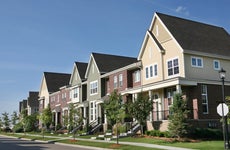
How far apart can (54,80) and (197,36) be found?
43467 millimetres

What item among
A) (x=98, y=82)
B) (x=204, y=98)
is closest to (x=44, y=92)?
(x=98, y=82)

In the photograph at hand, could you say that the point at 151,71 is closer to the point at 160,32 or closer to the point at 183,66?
the point at 160,32

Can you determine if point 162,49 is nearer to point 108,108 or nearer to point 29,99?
point 108,108

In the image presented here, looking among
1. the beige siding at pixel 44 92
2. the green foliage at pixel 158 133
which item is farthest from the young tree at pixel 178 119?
the beige siding at pixel 44 92

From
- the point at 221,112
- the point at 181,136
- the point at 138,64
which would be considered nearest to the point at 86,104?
the point at 138,64

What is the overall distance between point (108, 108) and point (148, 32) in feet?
38.0

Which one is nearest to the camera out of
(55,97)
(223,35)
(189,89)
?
(189,89)

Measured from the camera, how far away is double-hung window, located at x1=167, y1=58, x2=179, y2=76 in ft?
101

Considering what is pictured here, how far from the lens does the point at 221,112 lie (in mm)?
18203

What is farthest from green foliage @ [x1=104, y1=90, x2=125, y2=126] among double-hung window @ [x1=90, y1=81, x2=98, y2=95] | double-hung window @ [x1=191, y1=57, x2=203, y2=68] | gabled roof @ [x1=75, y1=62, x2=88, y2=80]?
gabled roof @ [x1=75, y1=62, x2=88, y2=80]

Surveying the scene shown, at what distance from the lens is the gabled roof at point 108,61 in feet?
152

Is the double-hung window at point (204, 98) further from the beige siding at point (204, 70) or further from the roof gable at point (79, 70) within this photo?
the roof gable at point (79, 70)

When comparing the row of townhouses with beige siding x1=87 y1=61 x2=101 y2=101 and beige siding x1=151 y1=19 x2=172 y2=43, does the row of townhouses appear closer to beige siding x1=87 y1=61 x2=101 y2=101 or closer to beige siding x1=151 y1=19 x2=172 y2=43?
beige siding x1=151 y1=19 x2=172 y2=43

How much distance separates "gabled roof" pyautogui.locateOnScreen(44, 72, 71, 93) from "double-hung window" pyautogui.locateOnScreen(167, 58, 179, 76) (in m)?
41.2
